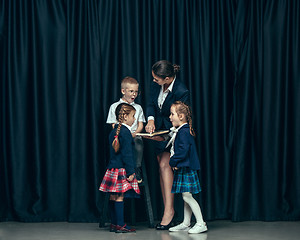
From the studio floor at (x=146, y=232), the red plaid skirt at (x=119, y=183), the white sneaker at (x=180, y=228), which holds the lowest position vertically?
the studio floor at (x=146, y=232)

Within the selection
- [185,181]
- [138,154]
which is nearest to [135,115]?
[138,154]

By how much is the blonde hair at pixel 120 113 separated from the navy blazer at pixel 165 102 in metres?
0.28

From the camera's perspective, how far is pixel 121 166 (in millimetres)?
3920

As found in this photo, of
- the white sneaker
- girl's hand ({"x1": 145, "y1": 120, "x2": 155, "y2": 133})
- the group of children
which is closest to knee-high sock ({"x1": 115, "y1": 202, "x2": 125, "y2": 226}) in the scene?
the group of children

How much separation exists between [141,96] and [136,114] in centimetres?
38

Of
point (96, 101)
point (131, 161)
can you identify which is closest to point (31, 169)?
point (96, 101)

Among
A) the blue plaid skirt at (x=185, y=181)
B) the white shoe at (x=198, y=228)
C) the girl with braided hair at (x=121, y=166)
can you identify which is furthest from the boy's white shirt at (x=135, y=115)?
the white shoe at (x=198, y=228)

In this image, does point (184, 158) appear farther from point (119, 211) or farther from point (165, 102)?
point (119, 211)

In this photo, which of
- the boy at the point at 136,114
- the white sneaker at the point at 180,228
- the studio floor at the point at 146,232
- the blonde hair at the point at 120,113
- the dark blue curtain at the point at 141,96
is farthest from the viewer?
the dark blue curtain at the point at 141,96

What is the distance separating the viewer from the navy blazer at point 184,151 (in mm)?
3855

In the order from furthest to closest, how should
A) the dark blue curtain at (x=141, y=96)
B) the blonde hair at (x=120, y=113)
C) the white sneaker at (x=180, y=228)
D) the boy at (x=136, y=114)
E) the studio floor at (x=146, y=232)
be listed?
1. the dark blue curtain at (x=141, y=96)
2. the boy at (x=136, y=114)
3. the white sneaker at (x=180, y=228)
4. the blonde hair at (x=120, y=113)
5. the studio floor at (x=146, y=232)

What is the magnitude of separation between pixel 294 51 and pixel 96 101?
1.83 metres

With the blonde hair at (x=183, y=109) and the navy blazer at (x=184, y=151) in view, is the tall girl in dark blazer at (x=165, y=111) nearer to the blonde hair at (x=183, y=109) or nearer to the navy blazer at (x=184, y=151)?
the blonde hair at (x=183, y=109)

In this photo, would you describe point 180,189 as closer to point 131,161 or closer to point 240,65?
point 131,161
